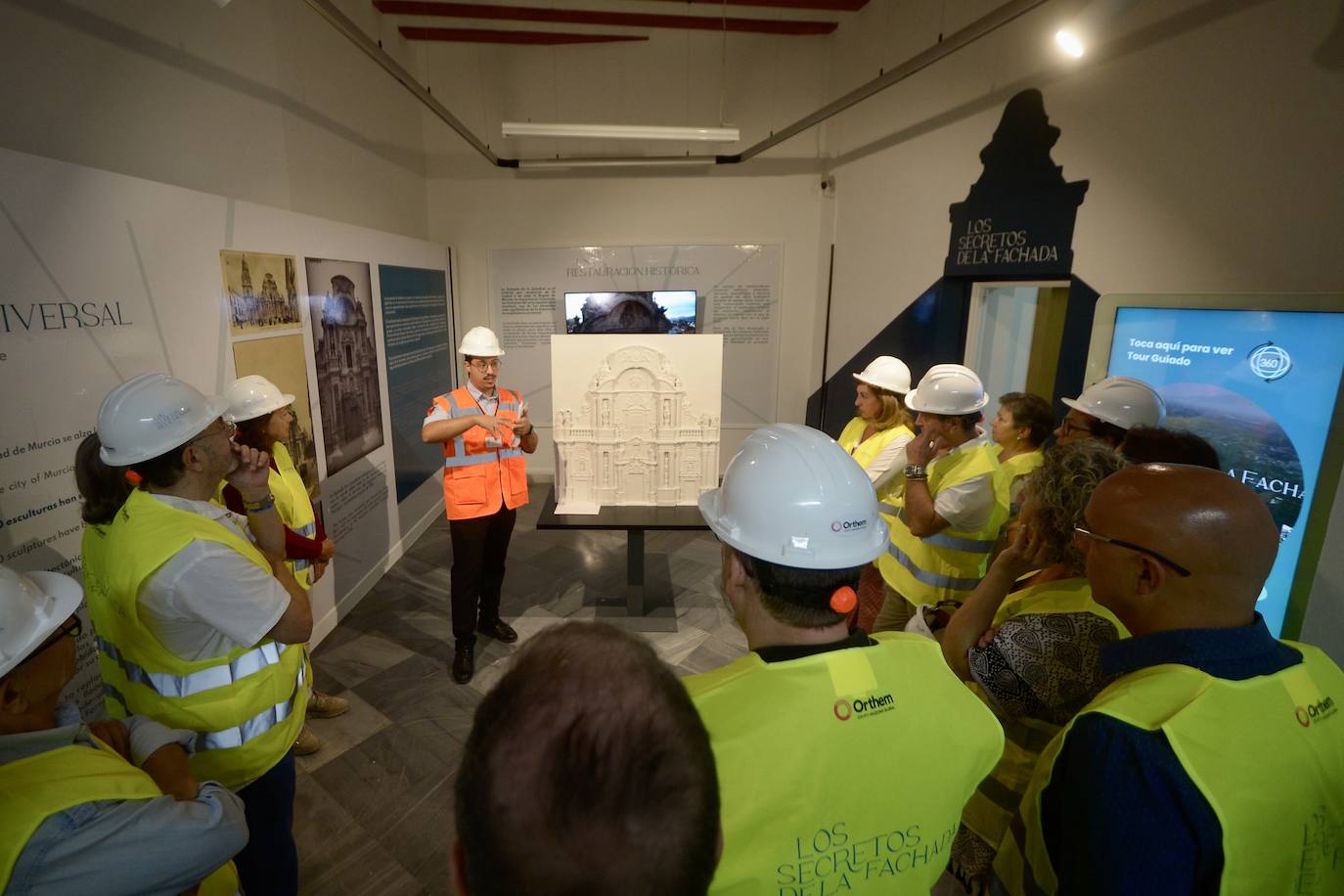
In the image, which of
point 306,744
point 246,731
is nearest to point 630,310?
point 306,744

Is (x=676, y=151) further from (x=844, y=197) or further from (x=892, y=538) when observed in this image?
(x=892, y=538)

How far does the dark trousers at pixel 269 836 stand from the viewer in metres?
1.57

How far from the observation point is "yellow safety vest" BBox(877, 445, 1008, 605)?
7.32 feet

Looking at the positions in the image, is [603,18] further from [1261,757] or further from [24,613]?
[1261,757]

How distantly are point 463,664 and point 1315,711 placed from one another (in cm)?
314

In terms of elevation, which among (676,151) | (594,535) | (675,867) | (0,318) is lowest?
(594,535)

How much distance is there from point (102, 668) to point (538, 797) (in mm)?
1739

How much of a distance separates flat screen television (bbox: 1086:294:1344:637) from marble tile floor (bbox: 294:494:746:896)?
1.94m

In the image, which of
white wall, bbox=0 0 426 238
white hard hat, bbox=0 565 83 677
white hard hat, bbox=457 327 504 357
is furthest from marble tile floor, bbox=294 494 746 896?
white wall, bbox=0 0 426 238

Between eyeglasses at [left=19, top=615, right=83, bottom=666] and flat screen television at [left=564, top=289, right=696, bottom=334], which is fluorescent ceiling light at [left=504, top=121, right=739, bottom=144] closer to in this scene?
flat screen television at [left=564, top=289, right=696, bottom=334]

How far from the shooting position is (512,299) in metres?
6.30

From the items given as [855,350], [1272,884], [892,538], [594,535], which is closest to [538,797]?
[1272,884]

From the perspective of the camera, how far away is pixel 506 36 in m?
5.44

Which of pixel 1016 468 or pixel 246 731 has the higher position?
pixel 1016 468
